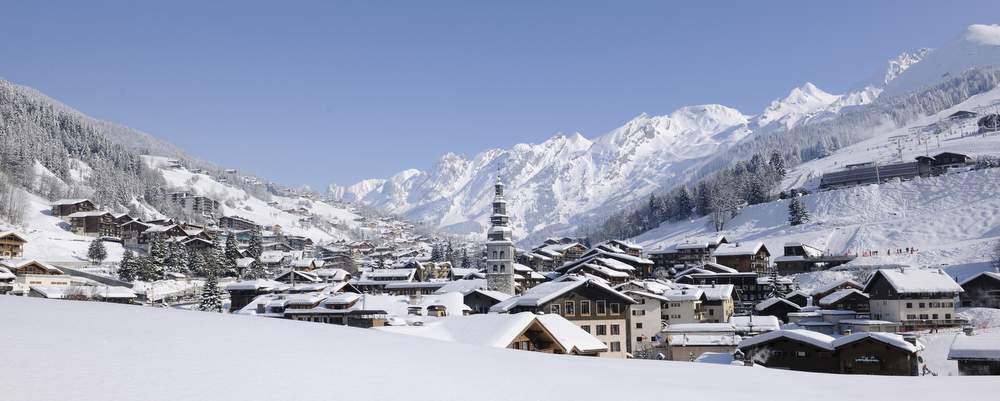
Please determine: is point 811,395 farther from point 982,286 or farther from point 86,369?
point 982,286

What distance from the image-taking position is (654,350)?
50750 mm

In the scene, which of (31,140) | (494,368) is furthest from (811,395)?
(31,140)

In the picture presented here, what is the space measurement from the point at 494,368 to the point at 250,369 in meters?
3.49

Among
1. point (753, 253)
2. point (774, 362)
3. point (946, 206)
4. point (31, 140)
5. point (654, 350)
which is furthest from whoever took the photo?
point (31, 140)

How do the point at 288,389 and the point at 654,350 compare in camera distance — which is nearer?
the point at 288,389

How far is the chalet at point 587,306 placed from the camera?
44.5 meters

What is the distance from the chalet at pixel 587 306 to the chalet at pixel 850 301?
1119 inches

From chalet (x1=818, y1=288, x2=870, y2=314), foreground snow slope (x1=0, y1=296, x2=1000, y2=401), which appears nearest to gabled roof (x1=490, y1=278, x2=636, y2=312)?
chalet (x1=818, y1=288, x2=870, y2=314)

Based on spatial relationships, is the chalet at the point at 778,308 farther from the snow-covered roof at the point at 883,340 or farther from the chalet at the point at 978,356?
the chalet at the point at 978,356

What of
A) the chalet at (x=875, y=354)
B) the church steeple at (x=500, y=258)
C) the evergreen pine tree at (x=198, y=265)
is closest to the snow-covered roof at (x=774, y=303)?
the church steeple at (x=500, y=258)

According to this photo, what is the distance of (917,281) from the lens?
59.0 metres

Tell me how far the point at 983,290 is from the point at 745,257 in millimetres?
36511

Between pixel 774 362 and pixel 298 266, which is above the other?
pixel 298 266

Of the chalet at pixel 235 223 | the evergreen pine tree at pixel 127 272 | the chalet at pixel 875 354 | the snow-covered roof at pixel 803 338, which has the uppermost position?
the chalet at pixel 235 223
